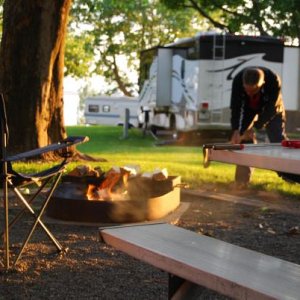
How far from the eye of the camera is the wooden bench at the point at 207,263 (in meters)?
2.18

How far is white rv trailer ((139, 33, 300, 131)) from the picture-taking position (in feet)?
57.5

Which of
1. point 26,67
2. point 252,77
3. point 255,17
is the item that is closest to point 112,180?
point 252,77

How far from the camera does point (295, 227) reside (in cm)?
558

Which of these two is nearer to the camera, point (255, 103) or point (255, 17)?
point (255, 103)

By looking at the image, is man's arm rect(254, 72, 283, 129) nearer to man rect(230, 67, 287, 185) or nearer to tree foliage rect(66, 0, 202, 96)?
man rect(230, 67, 287, 185)

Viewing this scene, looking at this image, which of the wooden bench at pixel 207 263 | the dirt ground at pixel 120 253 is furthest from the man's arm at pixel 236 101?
the wooden bench at pixel 207 263

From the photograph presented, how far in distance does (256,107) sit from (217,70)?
10.7 metres

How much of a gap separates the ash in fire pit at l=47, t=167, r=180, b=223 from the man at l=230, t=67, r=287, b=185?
1.07 m

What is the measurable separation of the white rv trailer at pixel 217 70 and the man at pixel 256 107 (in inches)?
397

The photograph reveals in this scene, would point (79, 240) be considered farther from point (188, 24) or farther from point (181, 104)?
point (188, 24)

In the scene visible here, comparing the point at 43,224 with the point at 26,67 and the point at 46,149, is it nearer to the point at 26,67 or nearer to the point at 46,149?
the point at 46,149

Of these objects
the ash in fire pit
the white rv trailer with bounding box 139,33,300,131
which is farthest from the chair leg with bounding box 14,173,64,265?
the white rv trailer with bounding box 139,33,300,131

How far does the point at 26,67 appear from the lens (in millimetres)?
8688

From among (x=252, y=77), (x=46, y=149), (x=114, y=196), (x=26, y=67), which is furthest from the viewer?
(x=26, y=67)
